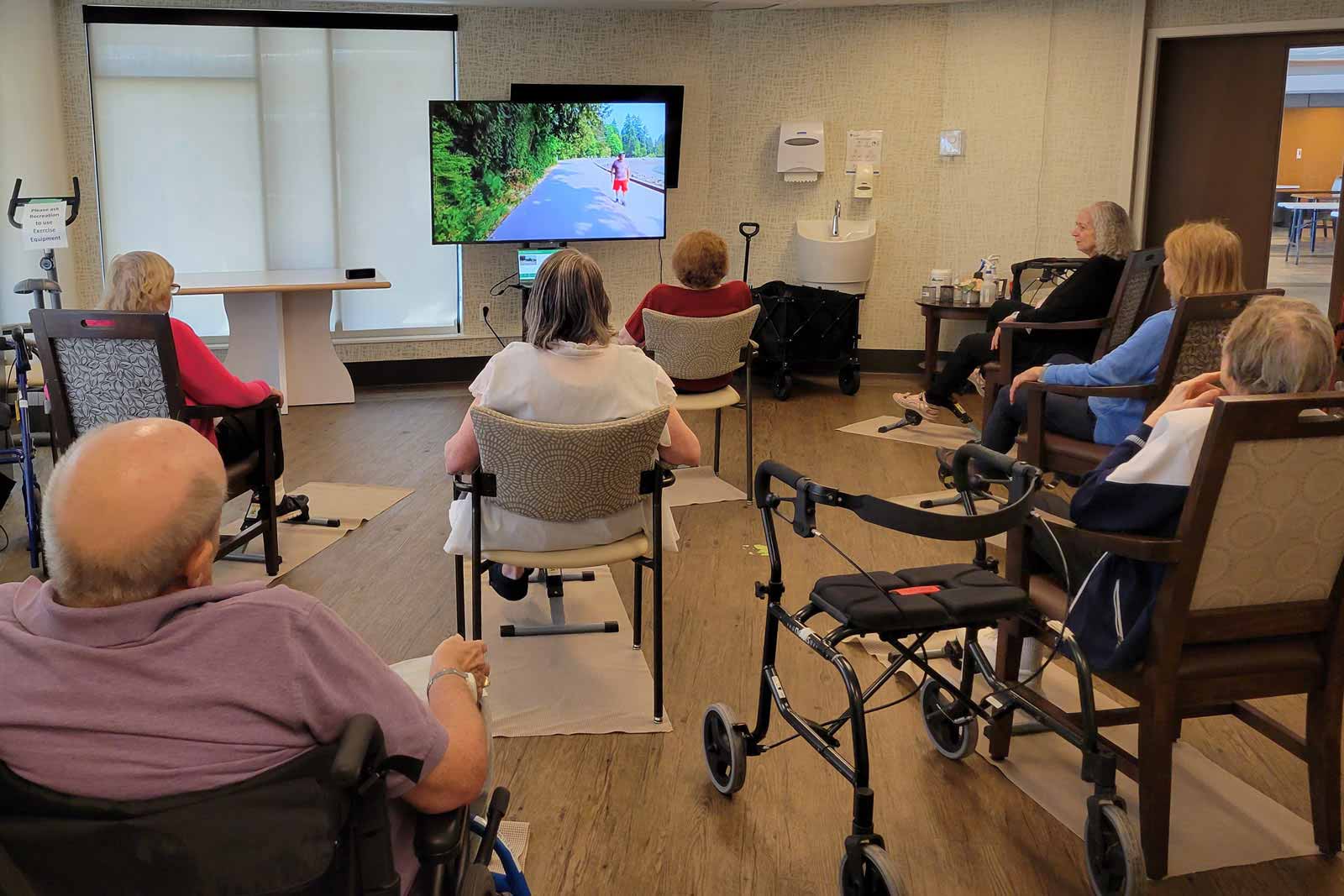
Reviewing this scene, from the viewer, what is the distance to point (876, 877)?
2.08 meters

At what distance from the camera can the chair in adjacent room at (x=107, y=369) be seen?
11.5 feet

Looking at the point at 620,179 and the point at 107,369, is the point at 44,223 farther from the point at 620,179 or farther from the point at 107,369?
the point at 620,179

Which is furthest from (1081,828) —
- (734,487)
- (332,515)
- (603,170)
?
(603,170)

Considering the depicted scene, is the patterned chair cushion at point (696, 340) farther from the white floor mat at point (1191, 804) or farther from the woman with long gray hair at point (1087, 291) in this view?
the white floor mat at point (1191, 804)

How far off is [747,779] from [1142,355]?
198 cm

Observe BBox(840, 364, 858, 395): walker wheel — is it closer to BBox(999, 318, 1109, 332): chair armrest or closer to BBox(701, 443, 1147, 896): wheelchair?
BBox(999, 318, 1109, 332): chair armrest

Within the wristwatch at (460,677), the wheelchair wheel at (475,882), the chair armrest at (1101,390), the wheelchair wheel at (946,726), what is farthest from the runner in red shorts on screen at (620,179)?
the wheelchair wheel at (475,882)

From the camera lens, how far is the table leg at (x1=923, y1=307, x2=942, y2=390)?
7309 millimetres

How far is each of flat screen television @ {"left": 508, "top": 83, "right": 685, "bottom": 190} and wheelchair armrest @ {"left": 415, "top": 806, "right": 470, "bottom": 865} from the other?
6.43 m

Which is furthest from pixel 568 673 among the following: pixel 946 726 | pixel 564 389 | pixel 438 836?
pixel 438 836

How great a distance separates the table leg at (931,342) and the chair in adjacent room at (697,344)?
2.77m

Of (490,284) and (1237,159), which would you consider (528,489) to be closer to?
(490,284)

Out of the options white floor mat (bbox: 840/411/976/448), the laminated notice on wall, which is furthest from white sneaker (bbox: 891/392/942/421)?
the laminated notice on wall

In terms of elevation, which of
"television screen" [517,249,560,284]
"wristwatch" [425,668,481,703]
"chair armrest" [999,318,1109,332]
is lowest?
"wristwatch" [425,668,481,703]
